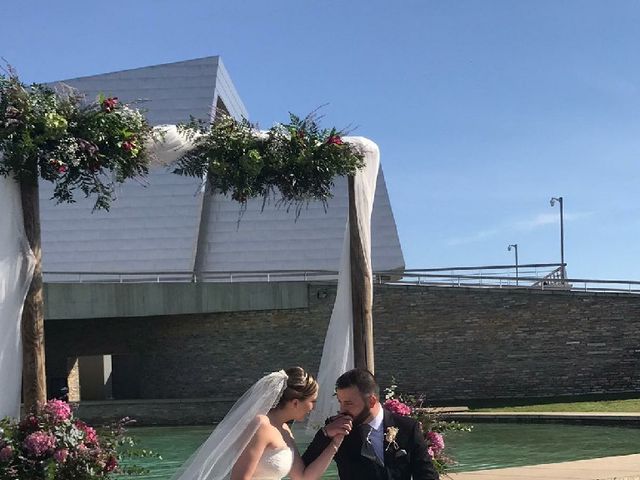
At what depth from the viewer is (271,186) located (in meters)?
9.44

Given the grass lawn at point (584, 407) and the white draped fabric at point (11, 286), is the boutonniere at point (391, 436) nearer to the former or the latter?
the white draped fabric at point (11, 286)

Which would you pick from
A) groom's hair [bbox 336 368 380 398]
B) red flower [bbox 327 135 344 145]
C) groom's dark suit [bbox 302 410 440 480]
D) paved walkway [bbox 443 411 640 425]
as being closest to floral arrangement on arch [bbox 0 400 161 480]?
groom's dark suit [bbox 302 410 440 480]

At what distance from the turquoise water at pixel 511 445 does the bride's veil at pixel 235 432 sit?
197 inches

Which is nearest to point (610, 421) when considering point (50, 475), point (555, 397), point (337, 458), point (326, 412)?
point (555, 397)

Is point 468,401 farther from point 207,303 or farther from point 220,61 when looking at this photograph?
point 220,61

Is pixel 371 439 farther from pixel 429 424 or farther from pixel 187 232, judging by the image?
pixel 187 232

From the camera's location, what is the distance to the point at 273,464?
420 centimetres

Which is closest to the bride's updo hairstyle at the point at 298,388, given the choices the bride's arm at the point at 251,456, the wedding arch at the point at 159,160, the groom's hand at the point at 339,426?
the bride's arm at the point at 251,456

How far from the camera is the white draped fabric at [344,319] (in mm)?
9125

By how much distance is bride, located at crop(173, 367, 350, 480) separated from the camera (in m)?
4.15

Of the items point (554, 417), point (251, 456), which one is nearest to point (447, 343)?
point (554, 417)

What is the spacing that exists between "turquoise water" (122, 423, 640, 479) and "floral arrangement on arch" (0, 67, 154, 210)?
11.7 ft

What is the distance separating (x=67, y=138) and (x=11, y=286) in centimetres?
134

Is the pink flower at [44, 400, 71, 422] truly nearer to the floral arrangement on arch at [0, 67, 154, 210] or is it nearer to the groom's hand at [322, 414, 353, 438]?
the floral arrangement on arch at [0, 67, 154, 210]
